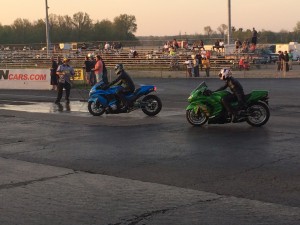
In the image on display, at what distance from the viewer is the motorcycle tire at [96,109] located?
1648 cm

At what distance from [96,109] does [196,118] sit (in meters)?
4.15

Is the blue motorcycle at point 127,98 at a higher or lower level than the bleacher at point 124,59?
lower

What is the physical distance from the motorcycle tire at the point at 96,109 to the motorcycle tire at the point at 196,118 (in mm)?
3717

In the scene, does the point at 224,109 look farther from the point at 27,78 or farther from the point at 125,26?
the point at 125,26

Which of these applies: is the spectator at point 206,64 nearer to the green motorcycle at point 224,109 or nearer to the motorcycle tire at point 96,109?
the motorcycle tire at point 96,109

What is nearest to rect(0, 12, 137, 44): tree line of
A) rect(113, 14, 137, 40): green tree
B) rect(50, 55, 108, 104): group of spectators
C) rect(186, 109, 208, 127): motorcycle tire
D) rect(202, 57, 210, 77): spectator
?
rect(113, 14, 137, 40): green tree

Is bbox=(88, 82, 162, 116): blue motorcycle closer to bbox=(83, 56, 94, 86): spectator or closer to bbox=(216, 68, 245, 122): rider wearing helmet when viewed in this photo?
bbox=(216, 68, 245, 122): rider wearing helmet

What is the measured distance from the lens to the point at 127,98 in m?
15.9

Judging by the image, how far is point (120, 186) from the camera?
24.6ft

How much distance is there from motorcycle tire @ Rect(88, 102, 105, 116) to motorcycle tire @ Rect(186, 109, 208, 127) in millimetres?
3717

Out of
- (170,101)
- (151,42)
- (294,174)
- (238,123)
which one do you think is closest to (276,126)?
(238,123)

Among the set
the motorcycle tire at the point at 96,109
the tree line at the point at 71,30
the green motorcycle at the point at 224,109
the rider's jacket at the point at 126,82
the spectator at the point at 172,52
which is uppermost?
the tree line at the point at 71,30

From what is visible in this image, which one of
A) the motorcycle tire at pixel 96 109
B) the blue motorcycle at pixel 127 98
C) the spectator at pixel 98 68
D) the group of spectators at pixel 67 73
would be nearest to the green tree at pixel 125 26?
the group of spectators at pixel 67 73

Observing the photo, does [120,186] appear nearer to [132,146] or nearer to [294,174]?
[294,174]
